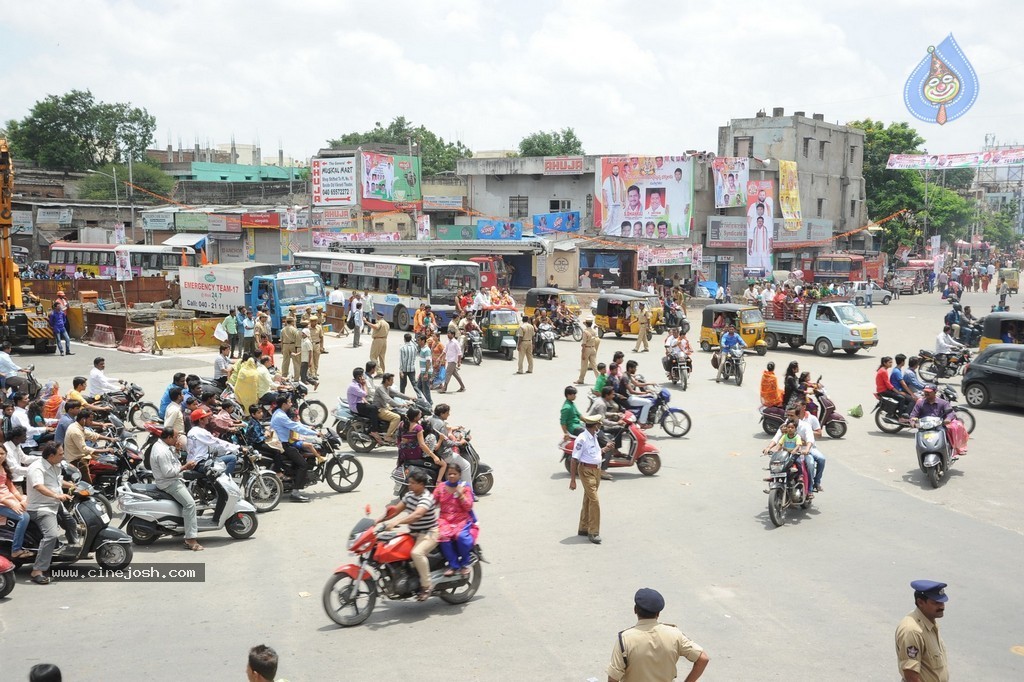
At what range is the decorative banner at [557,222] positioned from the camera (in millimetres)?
52281

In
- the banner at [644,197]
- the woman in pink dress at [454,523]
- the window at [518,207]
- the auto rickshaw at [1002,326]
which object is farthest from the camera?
the window at [518,207]

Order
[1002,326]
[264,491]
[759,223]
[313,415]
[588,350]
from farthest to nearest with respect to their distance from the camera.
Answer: [759,223], [1002,326], [588,350], [313,415], [264,491]

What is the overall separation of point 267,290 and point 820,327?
1810 centimetres

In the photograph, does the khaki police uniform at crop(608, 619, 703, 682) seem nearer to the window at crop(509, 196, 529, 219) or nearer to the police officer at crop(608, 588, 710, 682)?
the police officer at crop(608, 588, 710, 682)

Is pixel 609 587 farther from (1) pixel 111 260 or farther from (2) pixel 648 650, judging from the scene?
(1) pixel 111 260

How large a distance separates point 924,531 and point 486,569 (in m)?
5.67

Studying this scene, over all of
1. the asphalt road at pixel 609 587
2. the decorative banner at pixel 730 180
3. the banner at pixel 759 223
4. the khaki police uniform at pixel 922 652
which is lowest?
the asphalt road at pixel 609 587

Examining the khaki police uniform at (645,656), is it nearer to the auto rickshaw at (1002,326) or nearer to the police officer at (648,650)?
the police officer at (648,650)

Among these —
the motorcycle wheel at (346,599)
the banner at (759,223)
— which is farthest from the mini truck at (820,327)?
the banner at (759,223)

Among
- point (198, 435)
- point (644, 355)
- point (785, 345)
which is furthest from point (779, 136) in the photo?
point (198, 435)

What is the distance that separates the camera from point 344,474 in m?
12.6

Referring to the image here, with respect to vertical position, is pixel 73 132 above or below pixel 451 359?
above

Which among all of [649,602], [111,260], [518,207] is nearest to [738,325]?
[649,602]

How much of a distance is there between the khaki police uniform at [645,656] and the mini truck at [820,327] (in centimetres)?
2461
